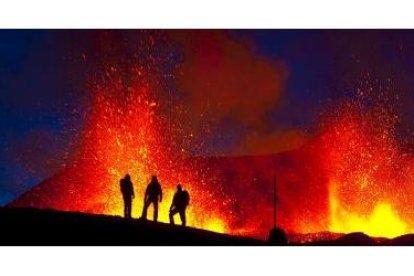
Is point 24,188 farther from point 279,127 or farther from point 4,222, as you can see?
point 279,127

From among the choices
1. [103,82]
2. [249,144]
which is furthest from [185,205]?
[103,82]

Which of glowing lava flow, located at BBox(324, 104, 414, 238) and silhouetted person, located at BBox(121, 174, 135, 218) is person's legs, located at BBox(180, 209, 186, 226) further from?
glowing lava flow, located at BBox(324, 104, 414, 238)

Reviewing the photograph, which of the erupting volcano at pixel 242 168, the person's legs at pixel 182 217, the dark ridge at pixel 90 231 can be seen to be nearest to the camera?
the dark ridge at pixel 90 231

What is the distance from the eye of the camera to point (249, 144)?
16547 millimetres

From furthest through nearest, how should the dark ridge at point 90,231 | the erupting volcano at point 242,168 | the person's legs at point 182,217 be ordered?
the erupting volcano at point 242,168
the person's legs at point 182,217
the dark ridge at point 90,231

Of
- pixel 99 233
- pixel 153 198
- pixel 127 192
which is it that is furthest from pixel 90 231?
pixel 153 198

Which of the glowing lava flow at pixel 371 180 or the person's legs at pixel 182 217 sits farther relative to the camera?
the glowing lava flow at pixel 371 180

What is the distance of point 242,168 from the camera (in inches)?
659

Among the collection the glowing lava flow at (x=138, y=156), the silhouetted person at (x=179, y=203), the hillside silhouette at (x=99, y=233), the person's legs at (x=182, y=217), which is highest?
the glowing lava flow at (x=138, y=156)

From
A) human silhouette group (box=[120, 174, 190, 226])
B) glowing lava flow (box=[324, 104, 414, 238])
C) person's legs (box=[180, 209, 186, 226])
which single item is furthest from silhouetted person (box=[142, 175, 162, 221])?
glowing lava flow (box=[324, 104, 414, 238])

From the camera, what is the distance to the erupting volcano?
1650 cm

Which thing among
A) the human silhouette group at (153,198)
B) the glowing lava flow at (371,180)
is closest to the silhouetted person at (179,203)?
the human silhouette group at (153,198)

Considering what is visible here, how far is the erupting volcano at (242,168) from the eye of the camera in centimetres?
1650

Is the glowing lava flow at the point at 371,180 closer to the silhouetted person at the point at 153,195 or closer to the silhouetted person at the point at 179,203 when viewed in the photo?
the silhouetted person at the point at 179,203
